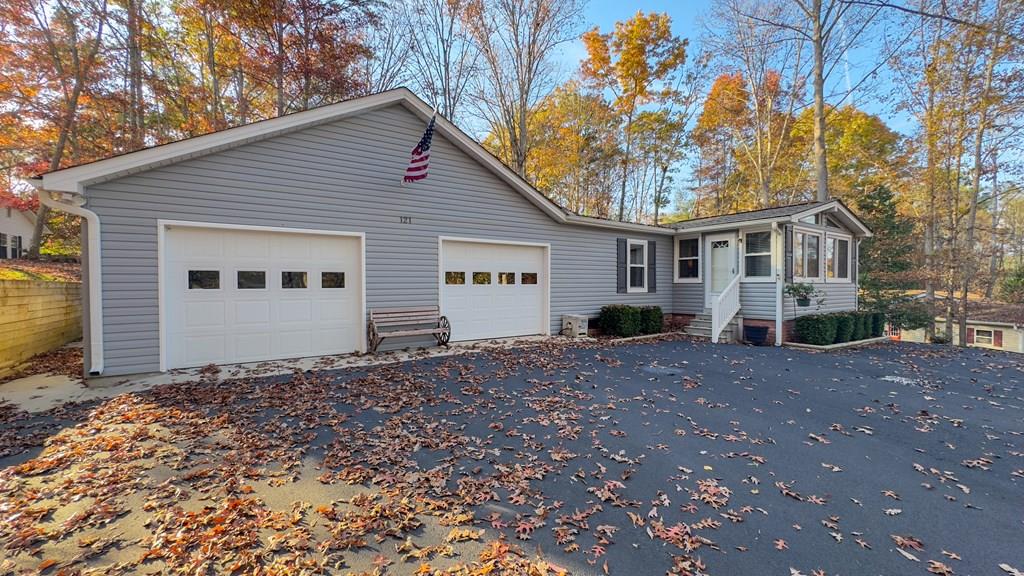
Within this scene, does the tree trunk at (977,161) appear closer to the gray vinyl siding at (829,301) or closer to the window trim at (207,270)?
the gray vinyl siding at (829,301)

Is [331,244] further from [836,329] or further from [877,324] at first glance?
[877,324]

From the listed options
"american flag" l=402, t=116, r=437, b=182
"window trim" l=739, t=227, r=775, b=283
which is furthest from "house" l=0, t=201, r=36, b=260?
"window trim" l=739, t=227, r=775, b=283

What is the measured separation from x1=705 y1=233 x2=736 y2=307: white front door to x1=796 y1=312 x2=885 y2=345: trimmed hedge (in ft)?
6.77

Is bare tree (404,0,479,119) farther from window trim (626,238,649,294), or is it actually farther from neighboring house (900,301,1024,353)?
neighboring house (900,301,1024,353)

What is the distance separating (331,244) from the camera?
765 cm

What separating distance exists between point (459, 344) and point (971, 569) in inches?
299

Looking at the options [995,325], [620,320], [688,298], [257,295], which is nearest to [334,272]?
[257,295]

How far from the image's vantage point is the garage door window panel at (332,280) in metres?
7.62

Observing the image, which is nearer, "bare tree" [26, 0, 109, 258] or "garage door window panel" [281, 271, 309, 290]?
"garage door window panel" [281, 271, 309, 290]

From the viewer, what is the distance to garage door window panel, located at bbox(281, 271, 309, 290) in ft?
23.8

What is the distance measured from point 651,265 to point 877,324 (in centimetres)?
767

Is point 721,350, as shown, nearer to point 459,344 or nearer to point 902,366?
point 902,366

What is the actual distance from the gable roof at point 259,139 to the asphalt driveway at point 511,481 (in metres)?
3.09

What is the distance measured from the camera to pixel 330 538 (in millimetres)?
2469
